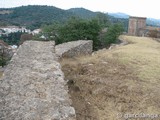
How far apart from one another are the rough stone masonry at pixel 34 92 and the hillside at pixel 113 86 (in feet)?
3.21

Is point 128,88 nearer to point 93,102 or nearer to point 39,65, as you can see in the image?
point 93,102

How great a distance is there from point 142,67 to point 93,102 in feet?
12.0

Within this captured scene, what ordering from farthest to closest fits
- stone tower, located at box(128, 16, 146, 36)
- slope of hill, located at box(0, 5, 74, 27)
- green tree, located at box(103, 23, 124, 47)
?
slope of hill, located at box(0, 5, 74, 27)
stone tower, located at box(128, 16, 146, 36)
green tree, located at box(103, 23, 124, 47)

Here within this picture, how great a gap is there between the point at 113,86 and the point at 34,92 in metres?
3.25

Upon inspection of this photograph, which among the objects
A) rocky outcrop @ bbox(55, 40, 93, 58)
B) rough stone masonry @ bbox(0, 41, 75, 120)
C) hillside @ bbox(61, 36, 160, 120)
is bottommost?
hillside @ bbox(61, 36, 160, 120)

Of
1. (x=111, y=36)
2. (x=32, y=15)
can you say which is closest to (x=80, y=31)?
(x=111, y=36)

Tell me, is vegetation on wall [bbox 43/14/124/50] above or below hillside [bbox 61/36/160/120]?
above

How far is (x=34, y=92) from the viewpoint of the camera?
16.7 feet

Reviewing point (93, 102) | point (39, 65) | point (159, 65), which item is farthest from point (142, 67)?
point (39, 65)

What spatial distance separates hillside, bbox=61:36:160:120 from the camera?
20.5 feet

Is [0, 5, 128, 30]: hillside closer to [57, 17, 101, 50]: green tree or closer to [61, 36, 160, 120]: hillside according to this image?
[57, 17, 101, 50]: green tree

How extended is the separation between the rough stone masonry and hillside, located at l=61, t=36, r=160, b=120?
98 cm

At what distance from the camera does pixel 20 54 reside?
8266 millimetres

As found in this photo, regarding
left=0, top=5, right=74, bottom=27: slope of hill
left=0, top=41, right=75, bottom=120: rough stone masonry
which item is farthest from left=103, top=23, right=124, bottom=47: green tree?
left=0, top=5, right=74, bottom=27: slope of hill
